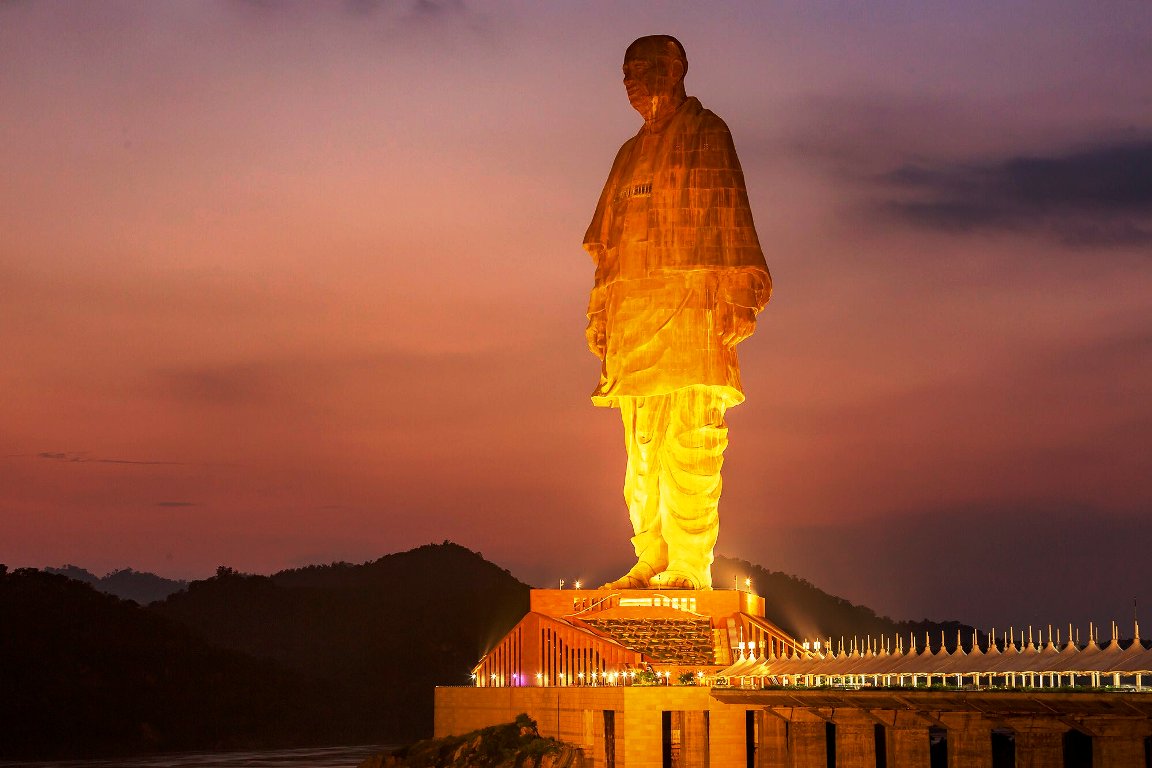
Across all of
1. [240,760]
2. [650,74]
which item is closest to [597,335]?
[650,74]

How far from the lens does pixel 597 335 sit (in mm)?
51406

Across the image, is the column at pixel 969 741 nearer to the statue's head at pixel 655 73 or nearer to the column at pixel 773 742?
the column at pixel 773 742

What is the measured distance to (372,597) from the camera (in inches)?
5187

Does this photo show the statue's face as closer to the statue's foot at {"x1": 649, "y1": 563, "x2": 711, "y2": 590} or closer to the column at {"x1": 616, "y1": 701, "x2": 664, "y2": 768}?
the statue's foot at {"x1": 649, "y1": 563, "x2": 711, "y2": 590}

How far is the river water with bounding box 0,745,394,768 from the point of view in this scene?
8125cm

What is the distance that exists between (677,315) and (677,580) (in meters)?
6.52

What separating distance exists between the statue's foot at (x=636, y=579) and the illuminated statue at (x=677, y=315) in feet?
0.11

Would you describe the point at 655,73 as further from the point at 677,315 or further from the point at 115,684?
the point at 115,684

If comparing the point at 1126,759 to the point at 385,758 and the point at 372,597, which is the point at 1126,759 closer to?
the point at 385,758

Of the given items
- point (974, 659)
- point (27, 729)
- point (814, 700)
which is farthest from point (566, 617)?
point (27, 729)

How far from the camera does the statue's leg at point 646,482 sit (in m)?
49.1

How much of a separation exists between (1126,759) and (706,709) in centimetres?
1071

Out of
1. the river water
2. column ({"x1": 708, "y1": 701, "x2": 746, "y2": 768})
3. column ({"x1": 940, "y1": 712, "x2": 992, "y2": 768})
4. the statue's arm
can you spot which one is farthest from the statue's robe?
the river water

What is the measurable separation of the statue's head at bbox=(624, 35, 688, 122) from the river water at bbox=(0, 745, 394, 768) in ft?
123
